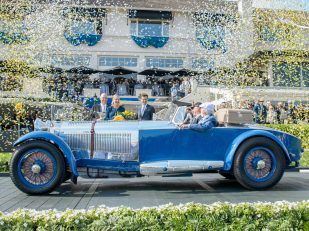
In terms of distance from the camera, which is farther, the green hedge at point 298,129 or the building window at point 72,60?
the building window at point 72,60

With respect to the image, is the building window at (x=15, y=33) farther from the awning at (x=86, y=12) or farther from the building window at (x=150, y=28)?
the building window at (x=150, y=28)

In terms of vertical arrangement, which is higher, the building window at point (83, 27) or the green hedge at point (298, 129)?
the building window at point (83, 27)

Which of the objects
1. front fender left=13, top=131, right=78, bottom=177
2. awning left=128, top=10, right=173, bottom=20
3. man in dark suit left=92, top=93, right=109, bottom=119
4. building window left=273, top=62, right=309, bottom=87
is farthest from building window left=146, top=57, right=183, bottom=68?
front fender left=13, top=131, right=78, bottom=177

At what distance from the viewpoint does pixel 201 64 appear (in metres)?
33.0

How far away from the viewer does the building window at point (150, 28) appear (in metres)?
35.7

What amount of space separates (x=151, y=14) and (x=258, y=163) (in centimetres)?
2963

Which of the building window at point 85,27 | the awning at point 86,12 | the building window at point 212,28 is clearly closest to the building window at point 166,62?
the building window at point 212,28

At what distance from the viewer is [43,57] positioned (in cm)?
2622

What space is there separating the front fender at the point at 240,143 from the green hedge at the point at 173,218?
307 cm

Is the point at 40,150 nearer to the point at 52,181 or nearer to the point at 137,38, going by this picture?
the point at 52,181

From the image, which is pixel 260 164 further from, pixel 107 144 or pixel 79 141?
pixel 79 141

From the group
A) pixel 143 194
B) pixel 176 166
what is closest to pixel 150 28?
pixel 176 166

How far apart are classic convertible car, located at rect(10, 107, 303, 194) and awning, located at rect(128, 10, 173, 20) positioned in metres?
28.8

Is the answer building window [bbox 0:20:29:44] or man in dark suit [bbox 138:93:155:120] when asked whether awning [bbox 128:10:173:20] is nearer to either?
building window [bbox 0:20:29:44]
